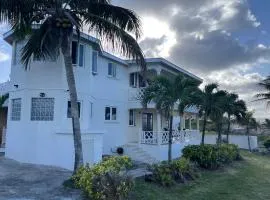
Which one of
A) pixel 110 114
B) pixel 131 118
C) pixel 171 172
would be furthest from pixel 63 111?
pixel 131 118

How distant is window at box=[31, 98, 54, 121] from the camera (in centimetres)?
1712

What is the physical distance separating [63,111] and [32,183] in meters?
5.87

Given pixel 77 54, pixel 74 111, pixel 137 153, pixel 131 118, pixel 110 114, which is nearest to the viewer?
pixel 74 111

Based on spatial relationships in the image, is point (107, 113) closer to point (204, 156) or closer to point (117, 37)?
point (204, 156)

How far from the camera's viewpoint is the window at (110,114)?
2255 cm

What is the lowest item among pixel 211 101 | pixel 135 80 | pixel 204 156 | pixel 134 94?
pixel 204 156

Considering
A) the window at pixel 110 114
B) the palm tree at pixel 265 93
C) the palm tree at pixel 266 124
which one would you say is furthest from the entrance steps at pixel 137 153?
the palm tree at pixel 266 124

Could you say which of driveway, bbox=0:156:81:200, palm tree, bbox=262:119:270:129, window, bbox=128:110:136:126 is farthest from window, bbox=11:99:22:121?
palm tree, bbox=262:119:270:129

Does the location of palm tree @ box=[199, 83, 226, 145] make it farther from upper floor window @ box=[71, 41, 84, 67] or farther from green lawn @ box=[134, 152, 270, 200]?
upper floor window @ box=[71, 41, 84, 67]

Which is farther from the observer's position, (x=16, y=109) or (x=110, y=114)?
(x=110, y=114)

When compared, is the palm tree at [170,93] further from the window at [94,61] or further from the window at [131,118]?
the window at [131,118]

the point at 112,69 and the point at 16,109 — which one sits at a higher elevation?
the point at 112,69

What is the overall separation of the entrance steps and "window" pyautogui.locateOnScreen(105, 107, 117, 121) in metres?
2.27

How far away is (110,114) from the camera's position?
2292 centimetres
